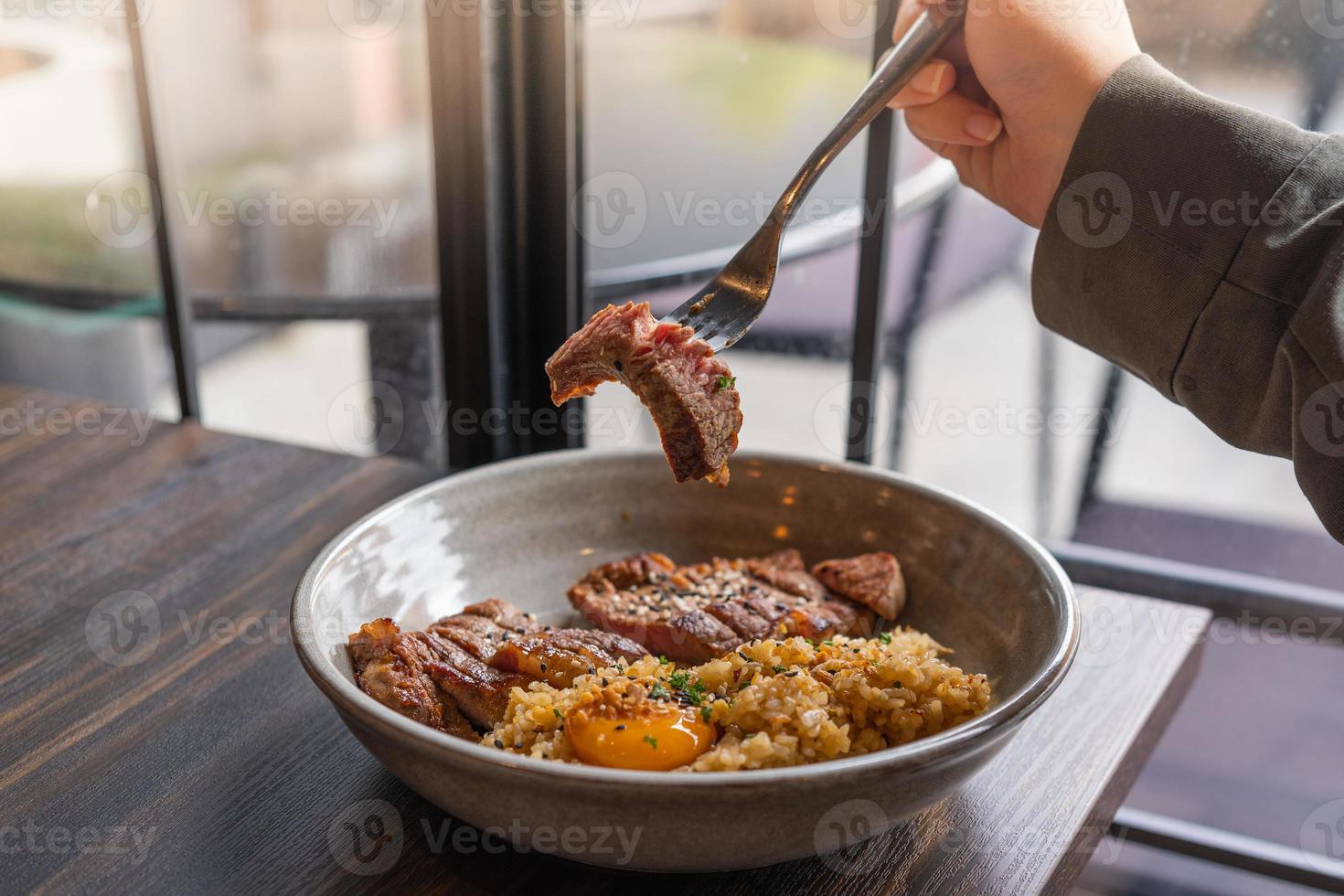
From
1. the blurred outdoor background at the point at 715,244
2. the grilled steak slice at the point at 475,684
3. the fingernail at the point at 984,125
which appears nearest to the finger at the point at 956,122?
the fingernail at the point at 984,125

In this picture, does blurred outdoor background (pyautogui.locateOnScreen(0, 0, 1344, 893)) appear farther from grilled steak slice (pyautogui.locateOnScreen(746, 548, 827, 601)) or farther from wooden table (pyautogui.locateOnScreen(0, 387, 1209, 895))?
grilled steak slice (pyautogui.locateOnScreen(746, 548, 827, 601))

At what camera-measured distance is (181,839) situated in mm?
1179

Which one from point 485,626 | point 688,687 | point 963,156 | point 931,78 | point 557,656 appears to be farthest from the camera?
point 963,156

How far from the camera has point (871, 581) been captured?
152 cm

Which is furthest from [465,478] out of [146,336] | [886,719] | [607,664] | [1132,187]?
[146,336]

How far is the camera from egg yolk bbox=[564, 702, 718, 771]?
110cm

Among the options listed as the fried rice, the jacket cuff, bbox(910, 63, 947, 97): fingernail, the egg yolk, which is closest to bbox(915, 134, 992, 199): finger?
bbox(910, 63, 947, 97): fingernail

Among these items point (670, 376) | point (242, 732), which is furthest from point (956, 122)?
point (242, 732)

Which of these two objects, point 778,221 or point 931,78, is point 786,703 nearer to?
point 778,221

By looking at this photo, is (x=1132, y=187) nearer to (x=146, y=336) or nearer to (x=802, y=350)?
(x=802, y=350)

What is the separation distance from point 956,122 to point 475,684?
3.36 feet

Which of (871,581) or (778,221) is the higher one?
(778,221)

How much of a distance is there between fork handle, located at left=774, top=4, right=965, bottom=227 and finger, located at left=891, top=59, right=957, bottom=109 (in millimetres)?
77

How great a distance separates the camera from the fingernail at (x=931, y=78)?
60.2 inches
